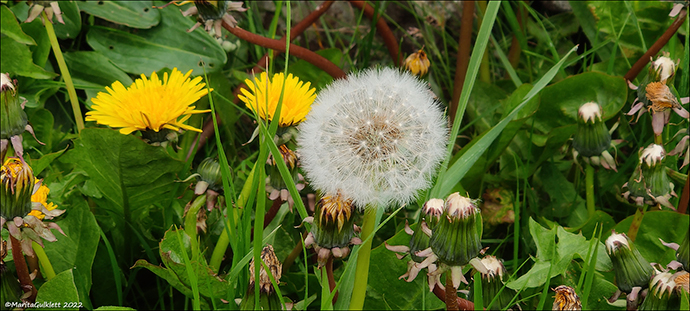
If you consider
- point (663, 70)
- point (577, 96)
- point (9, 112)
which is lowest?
point (9, 112)

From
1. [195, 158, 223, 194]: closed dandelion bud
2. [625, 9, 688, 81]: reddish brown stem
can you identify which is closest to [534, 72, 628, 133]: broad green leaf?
[625, 9, 688, 81]: reddish brown stem

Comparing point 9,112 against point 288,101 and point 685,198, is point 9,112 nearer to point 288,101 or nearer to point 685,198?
point 288,101

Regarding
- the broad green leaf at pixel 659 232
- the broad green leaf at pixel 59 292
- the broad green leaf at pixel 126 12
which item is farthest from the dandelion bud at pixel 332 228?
the broad green leaf at pixel 126 12

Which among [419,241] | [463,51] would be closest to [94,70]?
[463,51]

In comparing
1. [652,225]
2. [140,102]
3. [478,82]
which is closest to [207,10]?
[140,102]

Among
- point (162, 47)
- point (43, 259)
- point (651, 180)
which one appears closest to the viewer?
point (43, 259)

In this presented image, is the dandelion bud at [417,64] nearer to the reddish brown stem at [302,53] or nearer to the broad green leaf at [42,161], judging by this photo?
the reddish brown stem at [302,53]

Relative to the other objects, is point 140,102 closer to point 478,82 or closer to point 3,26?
point 3,26
